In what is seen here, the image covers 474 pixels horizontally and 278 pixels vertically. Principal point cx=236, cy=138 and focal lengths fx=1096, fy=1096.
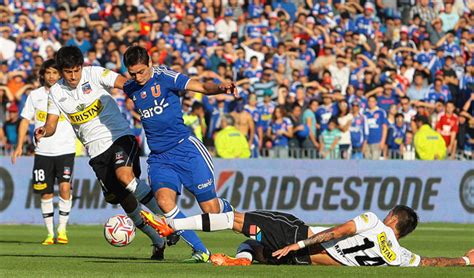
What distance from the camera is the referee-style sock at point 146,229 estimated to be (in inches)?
575

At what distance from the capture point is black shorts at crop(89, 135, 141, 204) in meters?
14.8

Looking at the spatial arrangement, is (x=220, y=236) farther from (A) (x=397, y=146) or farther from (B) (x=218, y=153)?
(A) (x=397, y=146)

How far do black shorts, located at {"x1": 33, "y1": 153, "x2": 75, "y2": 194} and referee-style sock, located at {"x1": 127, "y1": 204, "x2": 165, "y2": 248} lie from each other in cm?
374

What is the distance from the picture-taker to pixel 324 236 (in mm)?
12398

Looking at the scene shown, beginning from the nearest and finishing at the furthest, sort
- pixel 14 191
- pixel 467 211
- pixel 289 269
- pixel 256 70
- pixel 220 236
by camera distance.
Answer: pixel 289 269 → pixel 220 236 → pixel 14 191 → pixel 467 211 → pixel 256 70

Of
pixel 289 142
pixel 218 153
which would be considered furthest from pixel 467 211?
pixel 218 153

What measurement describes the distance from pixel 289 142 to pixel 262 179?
1269mm

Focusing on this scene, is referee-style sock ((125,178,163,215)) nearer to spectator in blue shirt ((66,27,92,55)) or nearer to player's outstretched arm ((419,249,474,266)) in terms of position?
player's outstretched arm ((419,249,474,266))

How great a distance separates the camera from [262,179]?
2627 centimetres

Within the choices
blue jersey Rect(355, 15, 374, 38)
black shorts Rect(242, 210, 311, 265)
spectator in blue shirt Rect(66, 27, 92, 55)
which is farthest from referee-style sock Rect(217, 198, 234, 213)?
blue jersey Rect(355, 15, 374, 38)

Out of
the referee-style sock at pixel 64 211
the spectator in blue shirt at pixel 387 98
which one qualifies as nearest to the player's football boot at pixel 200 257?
the referee-style sock at pixel 64 211

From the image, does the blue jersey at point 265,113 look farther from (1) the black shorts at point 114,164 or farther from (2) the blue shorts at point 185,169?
(2) the blue shorts at point 185,169

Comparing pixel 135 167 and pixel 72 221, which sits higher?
pixel 135 167

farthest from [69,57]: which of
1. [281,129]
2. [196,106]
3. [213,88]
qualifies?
[281,129]
